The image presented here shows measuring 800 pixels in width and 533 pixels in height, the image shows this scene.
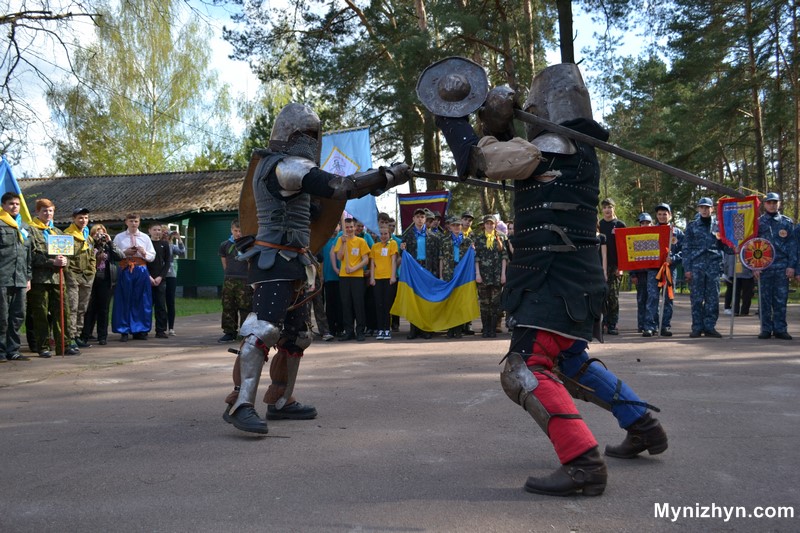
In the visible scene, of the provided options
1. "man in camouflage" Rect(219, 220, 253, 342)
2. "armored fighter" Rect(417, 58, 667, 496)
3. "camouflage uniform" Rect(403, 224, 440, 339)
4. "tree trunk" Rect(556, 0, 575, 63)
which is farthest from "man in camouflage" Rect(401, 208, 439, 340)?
"armored fighter" Rect(417, 58, 667, 496)

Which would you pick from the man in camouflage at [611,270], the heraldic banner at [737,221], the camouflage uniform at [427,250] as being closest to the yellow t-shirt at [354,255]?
the camouflage uniform at [427,250]

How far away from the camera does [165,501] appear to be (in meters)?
3.29

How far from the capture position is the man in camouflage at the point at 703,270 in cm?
1053

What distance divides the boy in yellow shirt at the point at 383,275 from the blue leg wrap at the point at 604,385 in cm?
756

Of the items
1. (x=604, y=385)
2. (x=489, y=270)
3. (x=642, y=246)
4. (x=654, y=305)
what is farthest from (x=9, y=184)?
(x=654, y=305)

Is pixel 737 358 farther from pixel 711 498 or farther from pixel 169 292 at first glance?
pixel 169 292

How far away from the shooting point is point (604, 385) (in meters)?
3.81

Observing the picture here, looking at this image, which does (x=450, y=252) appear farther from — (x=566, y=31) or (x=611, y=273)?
(x=566, y=31)

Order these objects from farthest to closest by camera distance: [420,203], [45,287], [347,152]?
[420,203] < [347,152] < [45,287]

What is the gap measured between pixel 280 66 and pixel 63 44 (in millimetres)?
13032

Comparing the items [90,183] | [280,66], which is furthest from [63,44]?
[90,183]

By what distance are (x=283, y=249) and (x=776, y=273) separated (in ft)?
27.8

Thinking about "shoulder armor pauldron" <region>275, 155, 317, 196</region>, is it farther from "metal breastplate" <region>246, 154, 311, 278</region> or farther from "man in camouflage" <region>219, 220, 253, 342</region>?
"man in camouflage" <region>219, 220, 253, 342</region>

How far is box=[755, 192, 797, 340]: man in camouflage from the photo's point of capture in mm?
10164
